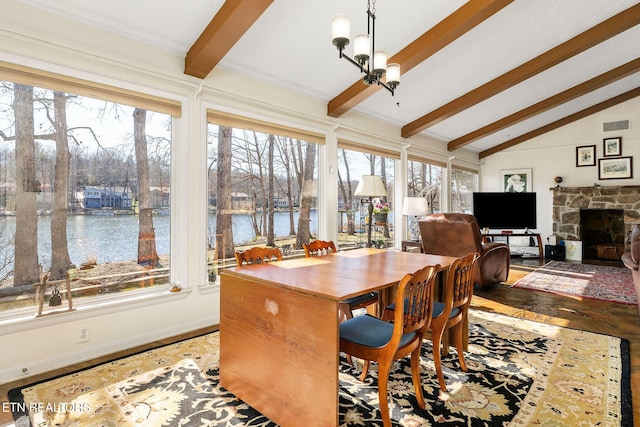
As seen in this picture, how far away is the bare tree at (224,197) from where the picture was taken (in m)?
3.53

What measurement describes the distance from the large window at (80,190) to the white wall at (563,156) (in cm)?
783

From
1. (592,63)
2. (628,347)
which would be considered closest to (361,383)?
(628,347)

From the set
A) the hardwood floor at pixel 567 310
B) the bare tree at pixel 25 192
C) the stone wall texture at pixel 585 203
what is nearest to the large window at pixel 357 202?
the hardwood floor at pixel 567 310

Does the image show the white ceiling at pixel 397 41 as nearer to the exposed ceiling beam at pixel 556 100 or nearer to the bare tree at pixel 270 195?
the exposed ceiling beam at pixel 556 100

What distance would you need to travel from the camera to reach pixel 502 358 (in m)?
2.62

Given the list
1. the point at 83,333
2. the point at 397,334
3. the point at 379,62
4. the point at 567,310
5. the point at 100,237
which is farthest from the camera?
the point at 567,310

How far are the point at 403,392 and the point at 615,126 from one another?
7.78 m

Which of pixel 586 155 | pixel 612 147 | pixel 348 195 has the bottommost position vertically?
pixel 348 195

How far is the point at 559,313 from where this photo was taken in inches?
146

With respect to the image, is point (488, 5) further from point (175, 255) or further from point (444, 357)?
point (175, 255)

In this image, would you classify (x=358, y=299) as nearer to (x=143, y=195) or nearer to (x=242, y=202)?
(x=242, y=202)

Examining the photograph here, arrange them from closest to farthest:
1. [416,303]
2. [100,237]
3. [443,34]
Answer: [416,303] < [100,237] < [443,34]

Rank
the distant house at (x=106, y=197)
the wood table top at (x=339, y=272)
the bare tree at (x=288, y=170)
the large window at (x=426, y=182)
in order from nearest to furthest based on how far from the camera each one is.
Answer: the wood table top at (x=339, y=272) < the distant house at (x=106, y=197) < the bare tree at (x=288, y=170) < the large window at (x=426, y=182)

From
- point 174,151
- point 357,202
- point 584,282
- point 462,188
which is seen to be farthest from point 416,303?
point 462,188
